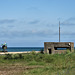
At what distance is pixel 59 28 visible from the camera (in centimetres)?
3900

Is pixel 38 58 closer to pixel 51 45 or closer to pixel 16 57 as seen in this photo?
pixel 16 57

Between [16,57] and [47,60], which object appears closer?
[47,60]

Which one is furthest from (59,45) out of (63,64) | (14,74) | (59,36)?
(14,74)

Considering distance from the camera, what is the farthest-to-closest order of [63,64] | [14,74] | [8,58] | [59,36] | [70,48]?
1. [59,36]
2. [70,48]
3. [8,58]
4. [63,64]
5. [14,74]

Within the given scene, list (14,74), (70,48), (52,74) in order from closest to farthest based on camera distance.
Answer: (52,74)
(14,74)
(70,48)

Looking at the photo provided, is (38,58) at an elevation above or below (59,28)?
below

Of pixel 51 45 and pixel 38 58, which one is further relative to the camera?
pixel 51 45

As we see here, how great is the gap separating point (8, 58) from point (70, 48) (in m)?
11.3

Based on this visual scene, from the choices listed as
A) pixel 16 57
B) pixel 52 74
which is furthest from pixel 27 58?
pixel 52 74

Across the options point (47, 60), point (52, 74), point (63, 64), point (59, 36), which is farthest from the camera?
point (59, 36)

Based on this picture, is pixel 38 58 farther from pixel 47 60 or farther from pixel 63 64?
pixel 63 64

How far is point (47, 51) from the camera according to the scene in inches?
1341

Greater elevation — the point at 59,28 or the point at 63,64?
the point at 59,28

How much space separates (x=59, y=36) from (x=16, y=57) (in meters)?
13.9
